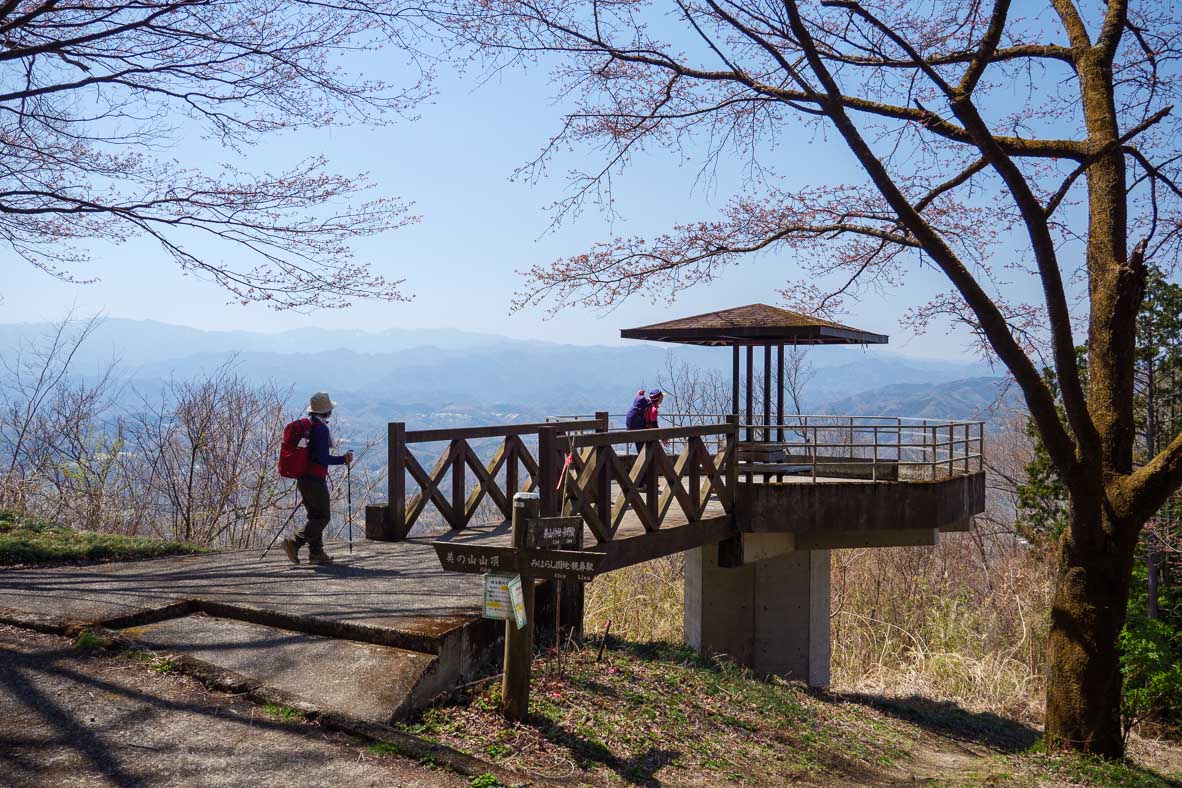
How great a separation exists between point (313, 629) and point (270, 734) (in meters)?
1.53

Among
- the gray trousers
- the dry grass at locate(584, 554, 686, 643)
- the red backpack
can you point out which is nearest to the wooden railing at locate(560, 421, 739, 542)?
the gray trousers

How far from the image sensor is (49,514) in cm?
1625

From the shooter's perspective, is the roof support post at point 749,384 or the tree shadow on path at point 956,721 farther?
the roof support post at point 749,384

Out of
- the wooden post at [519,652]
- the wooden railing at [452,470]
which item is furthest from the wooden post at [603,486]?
the wooden post at [519,652]

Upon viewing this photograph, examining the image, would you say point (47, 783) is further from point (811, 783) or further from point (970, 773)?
point (970, 773)

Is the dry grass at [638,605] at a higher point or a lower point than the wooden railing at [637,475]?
lower

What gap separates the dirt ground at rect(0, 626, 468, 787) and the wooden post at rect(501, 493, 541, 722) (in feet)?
3.31

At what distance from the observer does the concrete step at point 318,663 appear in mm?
5672

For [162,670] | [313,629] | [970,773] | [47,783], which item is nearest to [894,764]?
[970,773]

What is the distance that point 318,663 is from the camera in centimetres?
614

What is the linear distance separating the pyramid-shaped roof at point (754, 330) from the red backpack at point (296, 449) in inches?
246

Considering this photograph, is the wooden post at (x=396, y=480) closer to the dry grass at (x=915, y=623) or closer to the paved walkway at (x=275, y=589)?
the paved walkway at (x=275, y=589)

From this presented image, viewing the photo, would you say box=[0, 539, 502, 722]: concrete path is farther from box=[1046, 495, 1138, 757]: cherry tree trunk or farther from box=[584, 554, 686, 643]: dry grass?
box=[584, 554, 686, 643]: dry grass

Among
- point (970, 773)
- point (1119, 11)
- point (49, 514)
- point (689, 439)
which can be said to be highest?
point (1119, 11)
